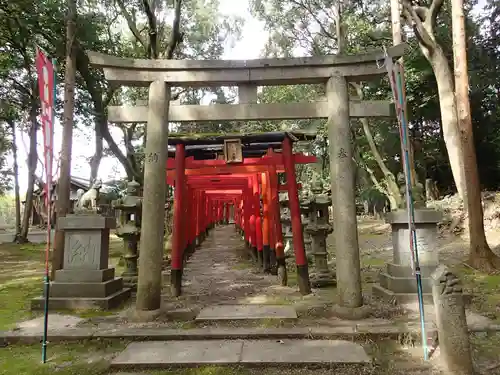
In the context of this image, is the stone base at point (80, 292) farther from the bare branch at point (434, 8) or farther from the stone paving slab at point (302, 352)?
the bare branch at point (434, 8)

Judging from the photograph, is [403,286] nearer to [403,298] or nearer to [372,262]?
[403,298]

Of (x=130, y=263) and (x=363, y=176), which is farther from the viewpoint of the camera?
(x=363, y=176)

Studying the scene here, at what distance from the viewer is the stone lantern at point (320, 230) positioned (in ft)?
25.9

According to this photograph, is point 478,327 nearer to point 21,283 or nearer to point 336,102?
point 336,102

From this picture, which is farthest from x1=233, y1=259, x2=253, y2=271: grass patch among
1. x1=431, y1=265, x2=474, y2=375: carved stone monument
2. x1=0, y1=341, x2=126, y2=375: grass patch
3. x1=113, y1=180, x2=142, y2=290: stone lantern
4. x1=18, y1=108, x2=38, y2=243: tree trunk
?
x1=18, y1=108, x2=38, y2=243: tree trunk

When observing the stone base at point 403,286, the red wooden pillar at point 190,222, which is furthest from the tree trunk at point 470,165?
the red wooden pillar at point 190,222

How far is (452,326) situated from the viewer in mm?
3467

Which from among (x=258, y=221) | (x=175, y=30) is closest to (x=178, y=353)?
(x=258, y=221)

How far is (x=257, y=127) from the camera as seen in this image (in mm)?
20797

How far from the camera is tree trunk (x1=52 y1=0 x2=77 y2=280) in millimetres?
7012

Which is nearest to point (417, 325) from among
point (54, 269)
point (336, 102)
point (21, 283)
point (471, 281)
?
point (336, 102)

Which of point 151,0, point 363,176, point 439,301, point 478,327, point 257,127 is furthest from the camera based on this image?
point 363,176

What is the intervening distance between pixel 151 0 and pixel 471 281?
11.8 m

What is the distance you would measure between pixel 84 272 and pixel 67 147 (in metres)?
3.03
